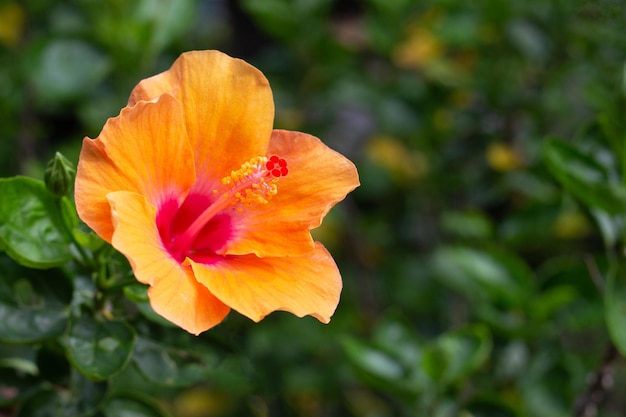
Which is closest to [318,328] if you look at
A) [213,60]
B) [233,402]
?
[233,402]

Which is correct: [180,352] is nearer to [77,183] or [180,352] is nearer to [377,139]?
[77,183]

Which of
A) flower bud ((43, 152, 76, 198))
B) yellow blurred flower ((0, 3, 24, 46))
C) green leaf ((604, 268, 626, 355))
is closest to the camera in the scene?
flower bud ((43, 152, 76, 198))

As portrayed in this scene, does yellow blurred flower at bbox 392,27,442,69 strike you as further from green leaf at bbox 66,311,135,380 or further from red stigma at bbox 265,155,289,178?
green leaf at bbox 66,311,135,380

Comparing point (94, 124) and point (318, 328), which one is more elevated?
point (94, 124)

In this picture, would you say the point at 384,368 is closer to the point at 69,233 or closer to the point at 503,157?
the point at 69,233

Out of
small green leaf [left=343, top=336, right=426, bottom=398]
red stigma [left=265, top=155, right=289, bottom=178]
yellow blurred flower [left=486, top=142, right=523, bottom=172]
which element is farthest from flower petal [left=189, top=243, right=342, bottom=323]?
yellow blurred flower [left=486, top=142, right=523, bottom=172]

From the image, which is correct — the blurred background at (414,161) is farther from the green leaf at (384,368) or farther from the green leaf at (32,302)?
the green leaf at (32,302)
